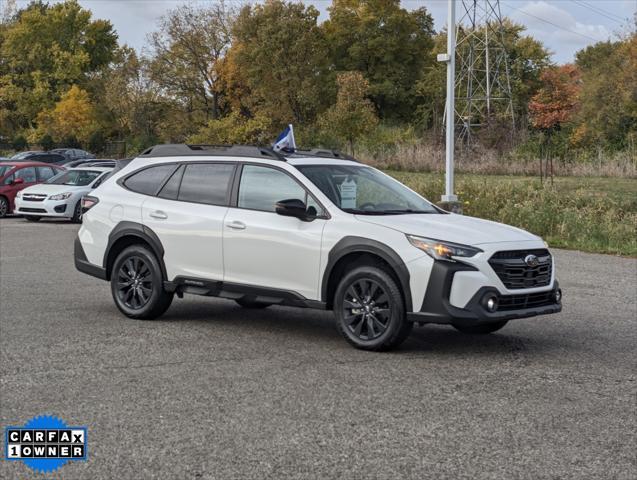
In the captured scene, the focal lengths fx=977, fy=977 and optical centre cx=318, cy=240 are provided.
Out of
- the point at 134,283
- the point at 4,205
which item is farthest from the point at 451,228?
the point at 4,205

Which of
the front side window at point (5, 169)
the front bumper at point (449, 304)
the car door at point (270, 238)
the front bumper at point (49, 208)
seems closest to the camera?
the front bumper at point (449, 304)

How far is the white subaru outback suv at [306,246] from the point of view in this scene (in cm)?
809

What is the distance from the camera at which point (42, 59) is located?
89562 millimetres

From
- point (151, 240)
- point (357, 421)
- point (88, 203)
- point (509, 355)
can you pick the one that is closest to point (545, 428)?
point (357, 421)

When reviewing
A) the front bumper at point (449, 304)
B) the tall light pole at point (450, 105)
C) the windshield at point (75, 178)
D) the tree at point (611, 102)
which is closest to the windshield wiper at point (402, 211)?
the front bumper at point (449, 304)

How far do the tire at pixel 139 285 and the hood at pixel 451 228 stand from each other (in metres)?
2.47

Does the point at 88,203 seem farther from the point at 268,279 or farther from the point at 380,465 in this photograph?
the point at 380,465

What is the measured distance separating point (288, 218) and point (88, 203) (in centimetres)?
290

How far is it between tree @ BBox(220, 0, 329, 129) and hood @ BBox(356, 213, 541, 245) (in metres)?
56.5

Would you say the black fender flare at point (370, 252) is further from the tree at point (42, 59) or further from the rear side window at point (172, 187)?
the tree at point (42, 59)

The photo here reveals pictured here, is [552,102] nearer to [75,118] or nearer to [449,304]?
[75,118]

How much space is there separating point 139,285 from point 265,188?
1827 mm

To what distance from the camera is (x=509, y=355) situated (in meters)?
8.44

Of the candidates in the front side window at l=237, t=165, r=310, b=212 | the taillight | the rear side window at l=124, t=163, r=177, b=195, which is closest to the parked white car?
the taillight
